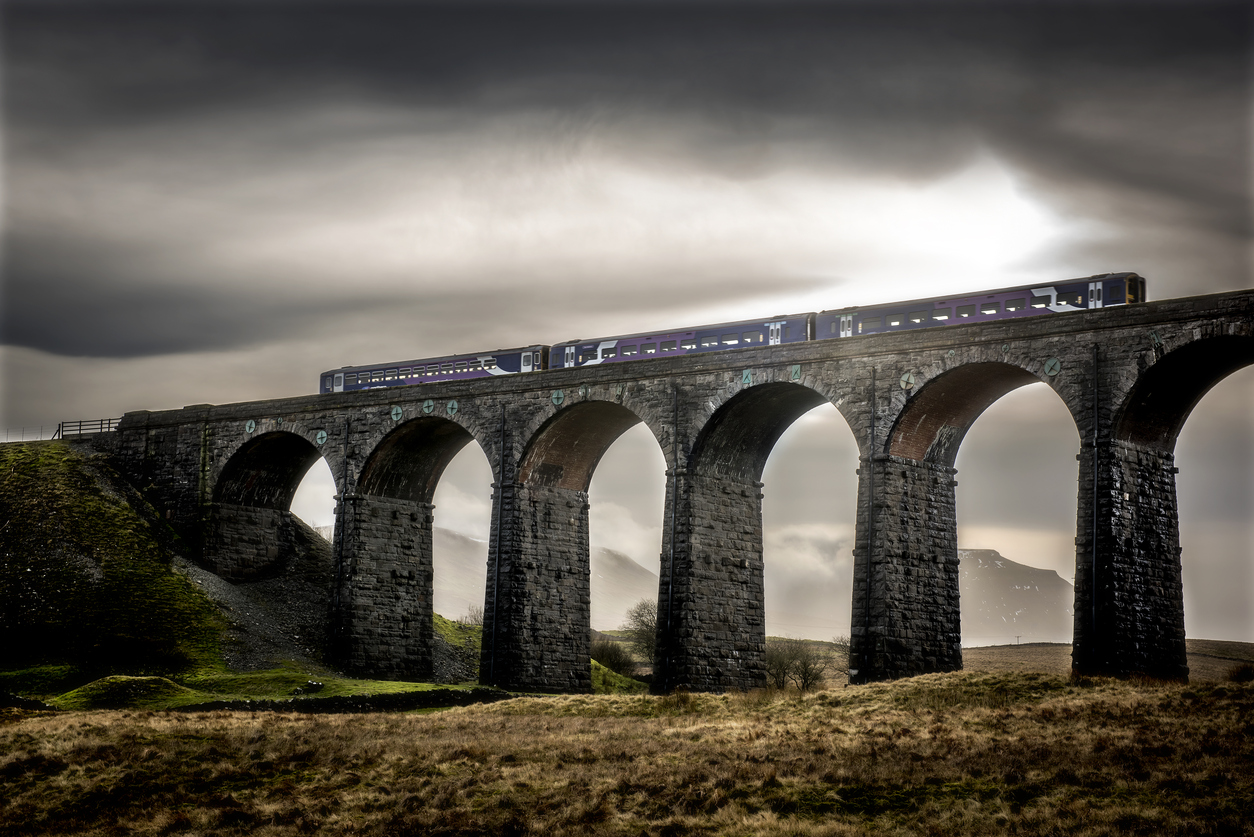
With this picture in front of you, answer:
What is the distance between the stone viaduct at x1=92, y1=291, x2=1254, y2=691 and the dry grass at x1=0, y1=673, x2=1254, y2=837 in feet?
12.0

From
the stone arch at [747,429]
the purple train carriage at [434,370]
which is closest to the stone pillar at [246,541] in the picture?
the purple train carriage at [434,370]

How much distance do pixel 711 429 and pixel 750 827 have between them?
18.9 meters

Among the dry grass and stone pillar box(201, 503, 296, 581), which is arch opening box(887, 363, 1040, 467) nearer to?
the dry grass

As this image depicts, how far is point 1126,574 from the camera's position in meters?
29.4

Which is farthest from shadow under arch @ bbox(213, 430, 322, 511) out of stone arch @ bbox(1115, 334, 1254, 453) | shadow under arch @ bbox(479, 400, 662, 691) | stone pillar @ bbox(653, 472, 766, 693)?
stone arch @ bbox(1115, 334, 1254, 453)

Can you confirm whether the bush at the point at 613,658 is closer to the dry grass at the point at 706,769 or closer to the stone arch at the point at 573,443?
the stone arch at the point at 573,443

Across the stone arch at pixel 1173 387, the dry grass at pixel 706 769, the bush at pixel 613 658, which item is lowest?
the dry grass at pixel 706 769

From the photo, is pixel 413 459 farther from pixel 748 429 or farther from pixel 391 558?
pixel 748 429

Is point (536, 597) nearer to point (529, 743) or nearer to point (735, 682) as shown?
point (735, 682)

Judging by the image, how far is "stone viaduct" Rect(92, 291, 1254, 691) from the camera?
2970cm

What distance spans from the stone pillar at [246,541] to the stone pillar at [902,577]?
28349 mm

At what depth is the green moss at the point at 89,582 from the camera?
1663 inches

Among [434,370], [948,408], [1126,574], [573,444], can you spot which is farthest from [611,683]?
[1126,574]

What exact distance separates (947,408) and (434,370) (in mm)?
20320
